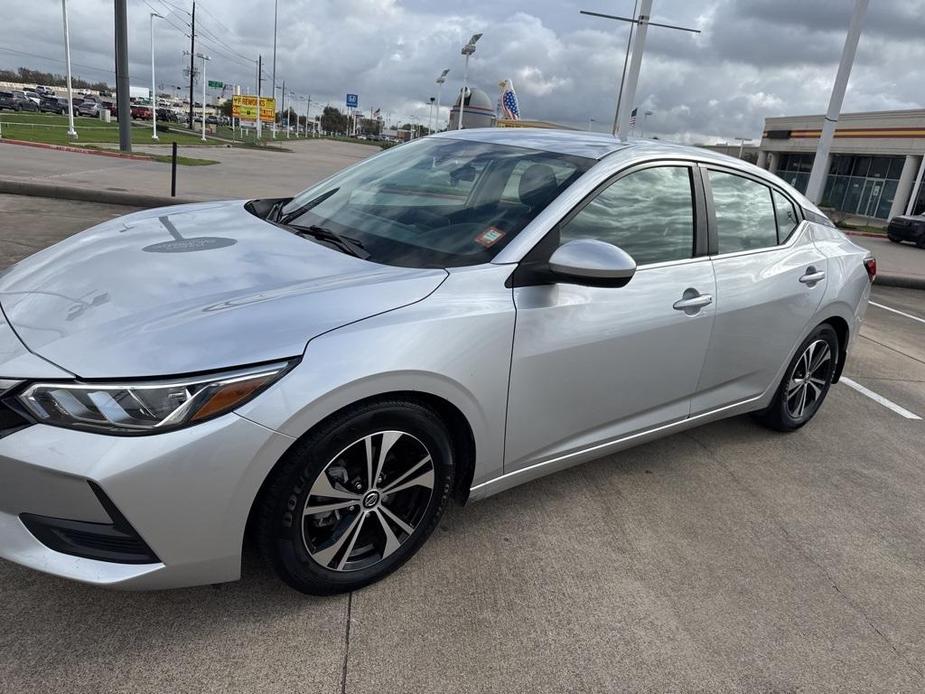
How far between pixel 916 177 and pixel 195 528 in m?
43.4

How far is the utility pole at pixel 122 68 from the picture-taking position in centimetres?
1948

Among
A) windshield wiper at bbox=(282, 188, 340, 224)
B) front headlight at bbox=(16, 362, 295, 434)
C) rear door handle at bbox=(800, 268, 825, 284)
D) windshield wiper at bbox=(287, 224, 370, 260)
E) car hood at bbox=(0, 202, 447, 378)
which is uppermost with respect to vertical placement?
windshield wiper at bbox=(282, 188, 340, 224)

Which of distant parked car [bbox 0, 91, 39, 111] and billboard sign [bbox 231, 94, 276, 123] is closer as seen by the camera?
billboard sign [bbox 231, 94, 276, 123]

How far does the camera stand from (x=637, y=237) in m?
3.04

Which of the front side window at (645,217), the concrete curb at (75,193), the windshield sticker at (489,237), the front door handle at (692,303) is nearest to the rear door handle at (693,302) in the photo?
the front door handle at (692,303)

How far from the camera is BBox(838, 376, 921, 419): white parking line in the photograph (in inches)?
197

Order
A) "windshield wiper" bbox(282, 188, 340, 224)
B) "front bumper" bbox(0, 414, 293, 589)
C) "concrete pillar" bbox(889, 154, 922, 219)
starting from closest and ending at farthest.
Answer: "front bumper" bbox(0, 414, 293, 589), "windshield wiper" bbox(282, 188, 340, 224), "concrete pillar" bbox(889, 154, 922, 219)

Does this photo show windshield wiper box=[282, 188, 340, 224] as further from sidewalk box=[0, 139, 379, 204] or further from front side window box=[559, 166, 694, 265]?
sidewalk box=[0, 139, 379, 204]

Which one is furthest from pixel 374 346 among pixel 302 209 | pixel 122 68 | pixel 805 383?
pixel 122 68

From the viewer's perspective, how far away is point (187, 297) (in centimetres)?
218

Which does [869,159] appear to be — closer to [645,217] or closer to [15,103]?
[645,217]

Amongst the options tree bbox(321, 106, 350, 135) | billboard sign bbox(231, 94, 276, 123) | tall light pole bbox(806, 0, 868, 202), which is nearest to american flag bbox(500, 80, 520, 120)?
billboard sign bbox(231, 94, 276, 123)

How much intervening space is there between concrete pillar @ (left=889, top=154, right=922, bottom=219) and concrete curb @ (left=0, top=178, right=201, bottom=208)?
38383mm

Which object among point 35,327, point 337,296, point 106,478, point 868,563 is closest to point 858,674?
point 868,563
